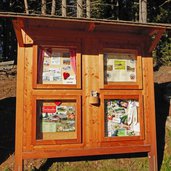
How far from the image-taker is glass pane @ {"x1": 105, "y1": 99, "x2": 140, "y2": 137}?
602 cm

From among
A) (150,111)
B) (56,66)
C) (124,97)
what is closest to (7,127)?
(56,66)

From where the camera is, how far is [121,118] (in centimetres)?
611

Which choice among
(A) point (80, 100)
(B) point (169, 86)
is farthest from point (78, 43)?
(B) point (169, 86)

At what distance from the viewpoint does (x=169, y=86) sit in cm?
867

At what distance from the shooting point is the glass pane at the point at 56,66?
18.8 ft

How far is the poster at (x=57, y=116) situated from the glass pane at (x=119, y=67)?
0.99 meters

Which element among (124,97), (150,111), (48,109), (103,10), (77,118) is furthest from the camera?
(103,10)

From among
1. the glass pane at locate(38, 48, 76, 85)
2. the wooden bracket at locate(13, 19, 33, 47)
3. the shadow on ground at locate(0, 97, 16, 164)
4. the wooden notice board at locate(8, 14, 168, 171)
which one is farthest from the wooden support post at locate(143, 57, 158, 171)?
the shadow on ground at locate(0, 97, 16, 164)

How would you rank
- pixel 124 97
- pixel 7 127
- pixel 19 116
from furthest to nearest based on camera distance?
1. pixel 7 127
2. pixel 124 97
3. pixel 19 116

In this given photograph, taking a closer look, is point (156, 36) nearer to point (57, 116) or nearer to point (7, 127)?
point (57, 116)

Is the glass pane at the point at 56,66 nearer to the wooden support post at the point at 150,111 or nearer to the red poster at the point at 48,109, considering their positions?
the red poster at the point at 48,109

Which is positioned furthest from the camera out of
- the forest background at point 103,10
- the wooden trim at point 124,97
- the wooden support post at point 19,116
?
the forest background at point 103,10

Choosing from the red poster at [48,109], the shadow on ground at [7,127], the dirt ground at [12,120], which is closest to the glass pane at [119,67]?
the red poster at [48,109]

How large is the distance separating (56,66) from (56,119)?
106 cm
